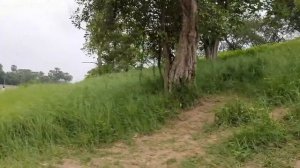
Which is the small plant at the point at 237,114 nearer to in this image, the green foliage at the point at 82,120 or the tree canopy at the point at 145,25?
the green foliage at the point at 82,120

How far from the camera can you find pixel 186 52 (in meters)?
8.48

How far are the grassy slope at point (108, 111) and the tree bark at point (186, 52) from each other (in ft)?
0.94

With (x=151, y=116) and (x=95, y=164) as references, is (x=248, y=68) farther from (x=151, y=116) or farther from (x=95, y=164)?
(x=95, y=164)

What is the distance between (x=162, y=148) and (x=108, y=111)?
5.21 feet

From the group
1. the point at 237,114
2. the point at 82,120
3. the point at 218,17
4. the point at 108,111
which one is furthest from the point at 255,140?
the point at 218,17

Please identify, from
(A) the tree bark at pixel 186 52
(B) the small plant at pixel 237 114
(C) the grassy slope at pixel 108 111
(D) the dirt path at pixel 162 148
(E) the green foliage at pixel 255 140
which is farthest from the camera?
(A) the tree bark at pixel 186 52

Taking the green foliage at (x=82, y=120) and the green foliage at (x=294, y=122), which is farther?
the green foliage at (x=82, y=120)

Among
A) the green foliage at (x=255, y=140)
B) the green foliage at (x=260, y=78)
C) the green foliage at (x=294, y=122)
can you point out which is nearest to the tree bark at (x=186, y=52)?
the green foliage at (x=260, y=78)

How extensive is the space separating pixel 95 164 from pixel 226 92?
Result: 4013 millimetres

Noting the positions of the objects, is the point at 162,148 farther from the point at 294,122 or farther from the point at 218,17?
the point at 218,17

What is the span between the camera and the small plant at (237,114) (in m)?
6.55

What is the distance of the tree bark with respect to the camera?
27.6 feet

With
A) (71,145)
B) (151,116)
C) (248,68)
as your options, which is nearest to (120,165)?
(71,145)

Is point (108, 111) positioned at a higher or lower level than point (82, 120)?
higher
